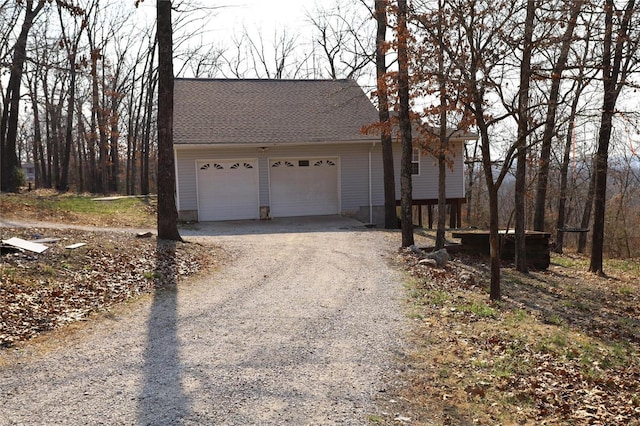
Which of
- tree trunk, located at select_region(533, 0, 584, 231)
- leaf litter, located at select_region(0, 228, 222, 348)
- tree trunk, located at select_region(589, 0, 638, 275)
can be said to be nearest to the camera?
leaf litter, located at select_region(0, 228, 222, 348)

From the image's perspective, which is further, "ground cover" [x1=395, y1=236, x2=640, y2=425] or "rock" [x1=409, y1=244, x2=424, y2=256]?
"rock" [x1=409, y1=244, x2=424, y2=256]

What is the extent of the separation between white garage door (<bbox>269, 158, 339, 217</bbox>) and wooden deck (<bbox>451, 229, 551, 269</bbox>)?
24.6 feet

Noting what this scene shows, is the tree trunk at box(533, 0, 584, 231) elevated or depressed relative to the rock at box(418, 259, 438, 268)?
elevated

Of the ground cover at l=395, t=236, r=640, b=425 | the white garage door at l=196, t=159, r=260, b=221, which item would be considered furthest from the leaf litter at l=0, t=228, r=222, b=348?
the white garage door at l=196, t=159, r=260, b=221

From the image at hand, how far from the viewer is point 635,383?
5.83 metres

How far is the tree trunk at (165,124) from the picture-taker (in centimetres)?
1148

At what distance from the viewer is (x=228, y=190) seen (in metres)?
19.8

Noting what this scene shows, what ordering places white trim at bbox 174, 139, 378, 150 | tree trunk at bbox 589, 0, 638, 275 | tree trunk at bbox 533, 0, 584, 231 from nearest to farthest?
tree trunk at bbox 533, 0, 584, 231 → tree trunk at bbox 589, 0, 638, 275 → white trim at bbox 174, 139, 378, 150

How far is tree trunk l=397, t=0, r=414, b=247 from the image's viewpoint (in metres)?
10.1

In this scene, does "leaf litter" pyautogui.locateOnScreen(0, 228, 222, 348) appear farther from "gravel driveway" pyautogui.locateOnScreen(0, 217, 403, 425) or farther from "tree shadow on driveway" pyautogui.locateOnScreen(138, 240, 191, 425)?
"tree shadow on driveway" pyautogui.locateOnScreen(138, 240, 191, 425)

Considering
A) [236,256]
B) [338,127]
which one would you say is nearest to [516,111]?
[236,256]

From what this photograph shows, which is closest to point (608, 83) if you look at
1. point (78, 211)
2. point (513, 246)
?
point (513, 246)

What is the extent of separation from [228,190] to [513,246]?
32.8 ft

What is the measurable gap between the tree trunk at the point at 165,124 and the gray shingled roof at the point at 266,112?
6.92m
